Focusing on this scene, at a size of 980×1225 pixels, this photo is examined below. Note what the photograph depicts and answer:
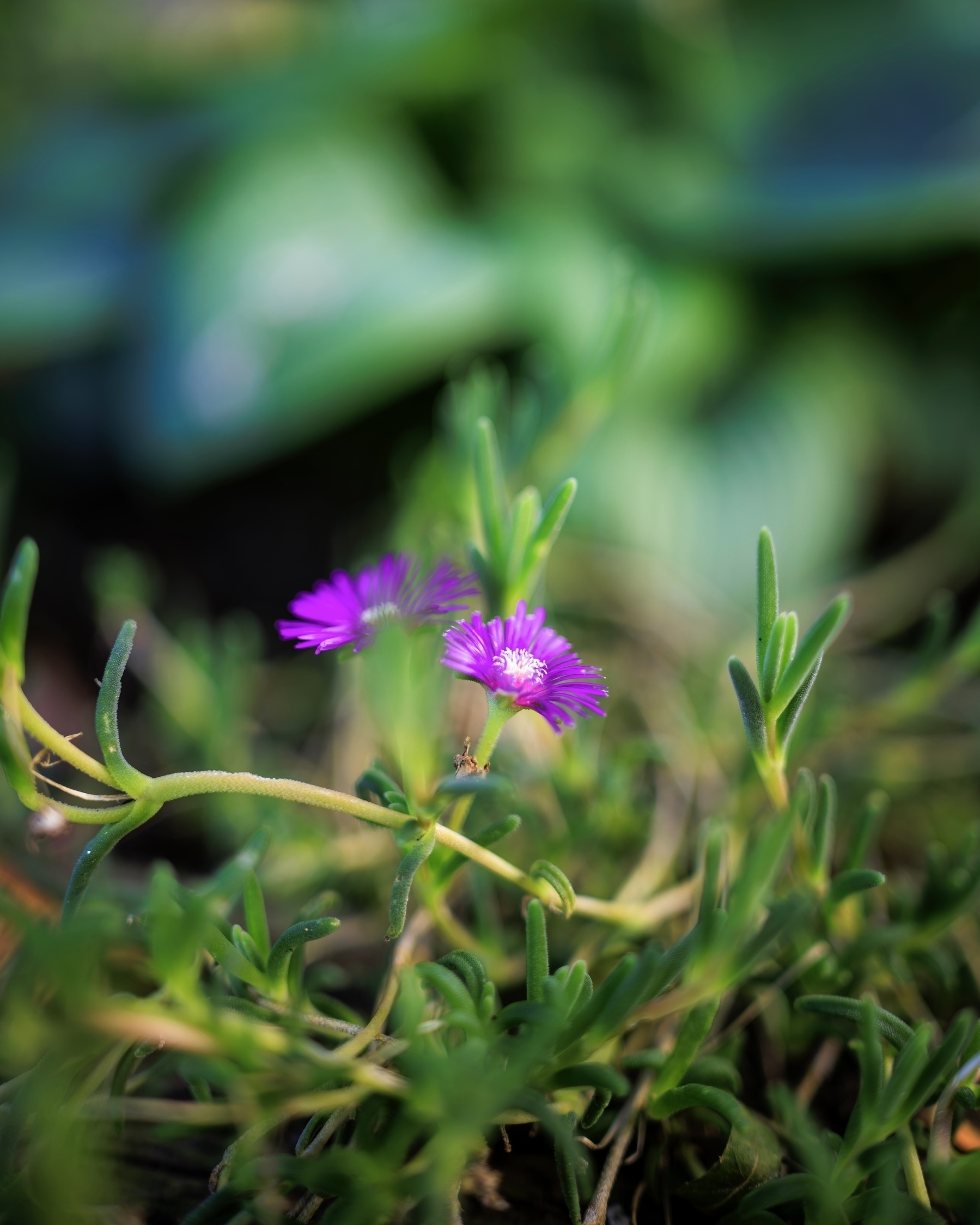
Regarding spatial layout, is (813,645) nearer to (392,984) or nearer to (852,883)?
(852,883)

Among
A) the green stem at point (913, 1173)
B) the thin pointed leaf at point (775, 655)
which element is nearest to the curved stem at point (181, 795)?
the thin pointed leaf at point (775, 655)

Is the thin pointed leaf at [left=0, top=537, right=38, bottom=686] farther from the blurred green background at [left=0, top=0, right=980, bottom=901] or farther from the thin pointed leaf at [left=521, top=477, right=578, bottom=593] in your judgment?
the blurred green background at [left=0, top=0, right=980, bottom=901]

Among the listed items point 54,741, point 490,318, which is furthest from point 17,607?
point 490,318

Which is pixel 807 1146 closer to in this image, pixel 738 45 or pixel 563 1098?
pixel 563 1098

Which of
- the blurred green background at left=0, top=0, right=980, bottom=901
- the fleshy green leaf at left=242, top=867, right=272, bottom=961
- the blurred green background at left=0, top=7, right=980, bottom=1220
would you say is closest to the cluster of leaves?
the fleshy green leaf at left=242, top=867, right=272, bottom=961

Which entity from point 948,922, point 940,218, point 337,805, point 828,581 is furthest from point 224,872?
point 940,218
